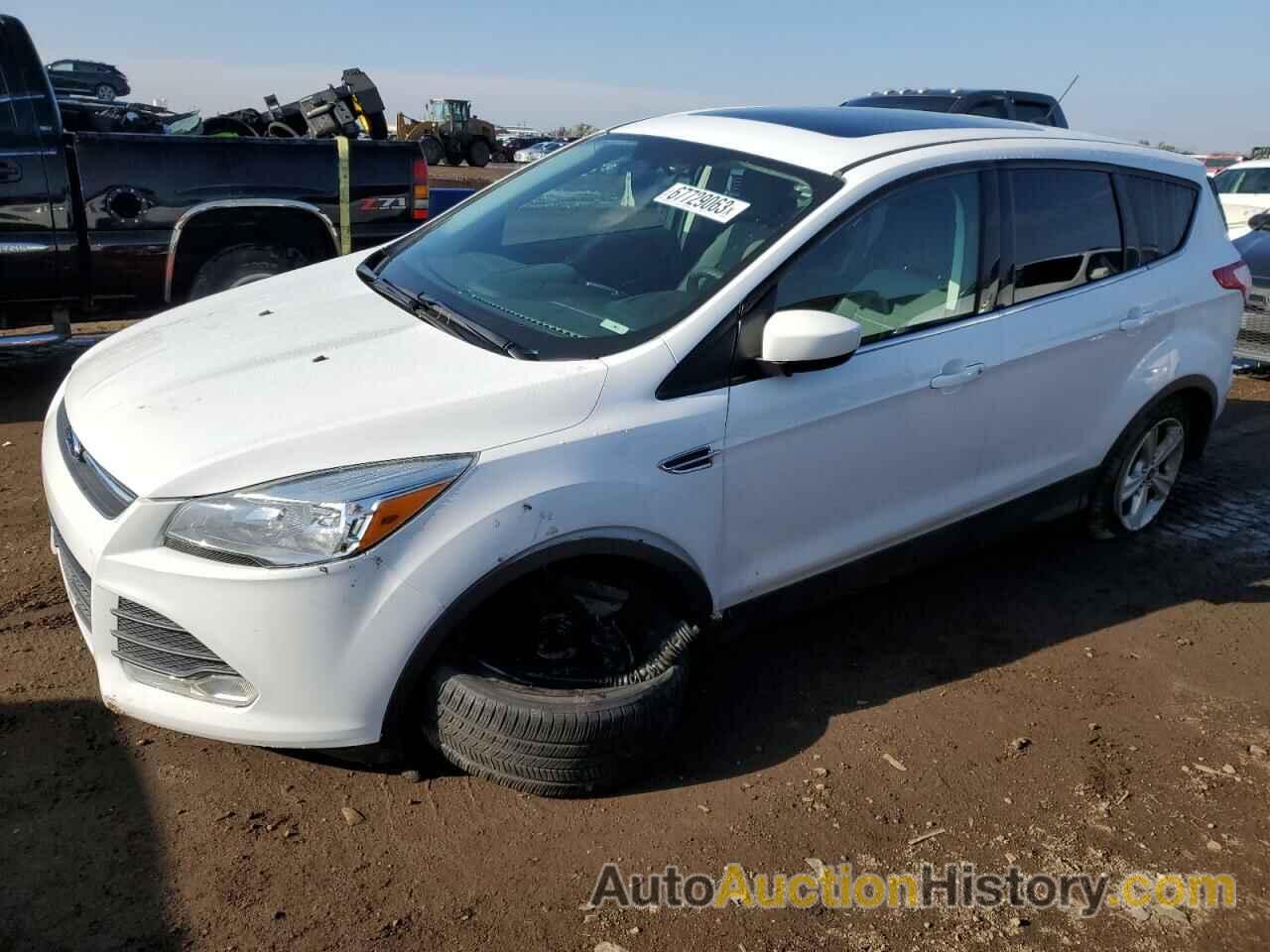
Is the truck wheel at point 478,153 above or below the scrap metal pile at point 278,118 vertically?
below

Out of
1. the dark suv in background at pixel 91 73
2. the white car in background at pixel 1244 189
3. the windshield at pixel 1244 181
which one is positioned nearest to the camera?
the white car in background at pixel 1244 189

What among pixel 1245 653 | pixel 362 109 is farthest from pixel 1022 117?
pixel 1245 653

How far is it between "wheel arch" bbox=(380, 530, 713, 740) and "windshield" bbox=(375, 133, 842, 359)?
1.71 ft

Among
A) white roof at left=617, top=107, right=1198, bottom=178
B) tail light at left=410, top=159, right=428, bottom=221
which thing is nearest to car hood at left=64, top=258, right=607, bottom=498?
white roof at left=617, top=107, right=1198, bottom=178

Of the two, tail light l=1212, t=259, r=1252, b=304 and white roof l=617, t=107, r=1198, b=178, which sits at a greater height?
white roof l=617, t=107, r=1198, b=178

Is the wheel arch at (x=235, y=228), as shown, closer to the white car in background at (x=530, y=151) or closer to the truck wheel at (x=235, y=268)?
the truck wheel at (x=235, y=268)

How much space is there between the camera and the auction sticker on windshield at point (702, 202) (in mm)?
3289

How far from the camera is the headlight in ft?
8.05

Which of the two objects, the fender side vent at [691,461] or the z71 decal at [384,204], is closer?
the fender side vent at [691,461]

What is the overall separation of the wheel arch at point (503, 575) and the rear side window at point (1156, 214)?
102 inches

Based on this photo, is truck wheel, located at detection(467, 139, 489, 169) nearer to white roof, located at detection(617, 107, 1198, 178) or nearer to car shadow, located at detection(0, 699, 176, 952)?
white roof, located at detection(617, 107, 1198, 178)

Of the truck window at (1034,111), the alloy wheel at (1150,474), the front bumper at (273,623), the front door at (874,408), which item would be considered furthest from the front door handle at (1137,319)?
the truck window at (1034,111)

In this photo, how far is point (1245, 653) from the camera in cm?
397

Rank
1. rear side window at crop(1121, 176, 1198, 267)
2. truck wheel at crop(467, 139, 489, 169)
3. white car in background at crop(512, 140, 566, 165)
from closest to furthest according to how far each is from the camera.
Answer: rear side window at crop(1121, 176, 1198, 267) → truck wheel at crop(467, 139, 489, 169) → white car in background at crop(512, 140, 566, 165)
